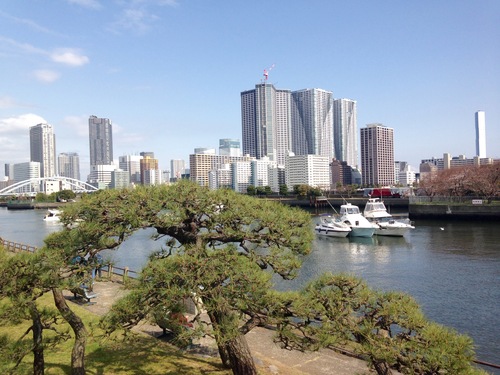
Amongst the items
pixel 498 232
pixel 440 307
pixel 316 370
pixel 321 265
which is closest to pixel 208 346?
pixel 316 370

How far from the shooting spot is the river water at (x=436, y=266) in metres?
17.9

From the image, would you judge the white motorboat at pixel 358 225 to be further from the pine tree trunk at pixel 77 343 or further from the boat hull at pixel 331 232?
the pine tree trunk at pixel 77 343

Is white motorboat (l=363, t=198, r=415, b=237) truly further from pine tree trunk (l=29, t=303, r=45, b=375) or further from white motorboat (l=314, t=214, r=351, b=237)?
pine tree trunk (l=29, t=303, r=45, b=375)

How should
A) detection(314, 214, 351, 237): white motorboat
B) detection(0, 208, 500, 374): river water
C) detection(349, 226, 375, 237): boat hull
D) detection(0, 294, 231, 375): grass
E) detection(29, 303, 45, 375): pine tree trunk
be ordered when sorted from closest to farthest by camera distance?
detection(29, 303, 45, 375): pine tree trunk → detection(0, 294, 231, 375): grass → detection(0, 208, 500, 374): river water → detection(349, 226, 375, 237): boat hull → detection(314, 214, 351, 237): white motorboat

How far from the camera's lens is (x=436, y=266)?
1121 inches

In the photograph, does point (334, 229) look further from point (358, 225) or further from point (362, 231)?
point (362, 231)

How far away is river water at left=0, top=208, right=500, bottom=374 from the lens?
17.9 metres

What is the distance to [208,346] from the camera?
36.1 ft

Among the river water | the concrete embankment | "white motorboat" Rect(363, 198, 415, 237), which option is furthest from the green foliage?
the concrete embankment

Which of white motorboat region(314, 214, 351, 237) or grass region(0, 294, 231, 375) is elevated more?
grass region(0, 294, 231, 375)

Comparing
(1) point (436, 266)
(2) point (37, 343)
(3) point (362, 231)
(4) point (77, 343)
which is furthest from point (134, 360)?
(3) point (362, 231)

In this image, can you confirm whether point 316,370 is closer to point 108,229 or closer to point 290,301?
point 290,301

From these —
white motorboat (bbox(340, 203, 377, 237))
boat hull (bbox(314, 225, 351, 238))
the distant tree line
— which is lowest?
boat hull (bbox(314, 225, 351, 238))

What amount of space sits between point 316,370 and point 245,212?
14.7 feet
